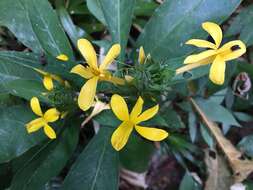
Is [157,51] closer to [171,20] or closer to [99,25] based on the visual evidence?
[171,20]

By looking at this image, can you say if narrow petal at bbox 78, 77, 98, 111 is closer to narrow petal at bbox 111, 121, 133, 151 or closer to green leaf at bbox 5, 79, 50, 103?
narrow petal at bbox 111, 121, 133, 151

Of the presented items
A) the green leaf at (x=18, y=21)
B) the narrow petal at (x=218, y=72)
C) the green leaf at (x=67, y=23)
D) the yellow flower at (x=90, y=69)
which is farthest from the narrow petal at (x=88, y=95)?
the green leaf at (x=67, y=23)

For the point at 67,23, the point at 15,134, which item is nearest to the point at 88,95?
the point at 15,134

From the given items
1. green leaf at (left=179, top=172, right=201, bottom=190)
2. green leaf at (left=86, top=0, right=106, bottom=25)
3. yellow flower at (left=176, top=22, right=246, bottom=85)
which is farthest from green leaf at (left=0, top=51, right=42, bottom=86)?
green leaf at (left=179, top=172, right=201, bottom=190)

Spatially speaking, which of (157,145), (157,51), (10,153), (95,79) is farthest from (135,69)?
(157,145)

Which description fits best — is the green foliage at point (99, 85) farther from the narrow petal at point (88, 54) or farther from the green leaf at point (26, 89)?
the narrow petal at point (88, 54)

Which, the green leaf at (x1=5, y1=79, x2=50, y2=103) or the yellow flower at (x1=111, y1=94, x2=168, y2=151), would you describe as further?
the green leaf at (x1=5, y1=79, x2=50, y2=103)
